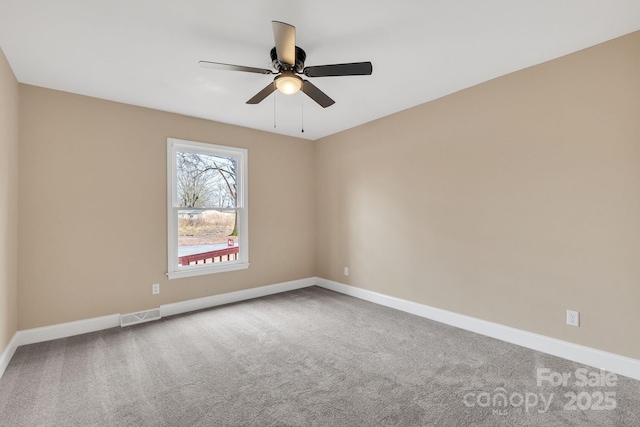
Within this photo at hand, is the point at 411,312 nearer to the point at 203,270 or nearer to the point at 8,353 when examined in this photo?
the point at 203,270

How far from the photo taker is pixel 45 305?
2980 mm

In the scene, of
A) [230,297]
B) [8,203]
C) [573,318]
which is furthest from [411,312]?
[8,203]

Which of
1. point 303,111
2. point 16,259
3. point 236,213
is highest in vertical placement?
point 303,111

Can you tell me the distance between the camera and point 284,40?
1.86 m

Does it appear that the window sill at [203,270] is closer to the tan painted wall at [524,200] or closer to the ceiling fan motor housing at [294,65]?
the tan painted wall at [524,200]

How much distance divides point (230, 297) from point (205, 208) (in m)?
1.34

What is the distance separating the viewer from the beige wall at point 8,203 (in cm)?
240

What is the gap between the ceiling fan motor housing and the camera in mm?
2189

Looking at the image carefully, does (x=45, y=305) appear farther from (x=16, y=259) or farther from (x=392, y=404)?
(x=392, y=404)

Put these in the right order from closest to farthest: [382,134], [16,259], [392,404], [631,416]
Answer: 1. [631,416]
2. [392,404]
3. [16,259]
4. [382,134]

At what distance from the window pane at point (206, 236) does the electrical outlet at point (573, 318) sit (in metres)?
3.90

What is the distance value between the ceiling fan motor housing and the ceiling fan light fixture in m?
0.05

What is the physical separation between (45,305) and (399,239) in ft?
13.2

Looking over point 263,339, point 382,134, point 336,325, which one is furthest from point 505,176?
point 263,339
